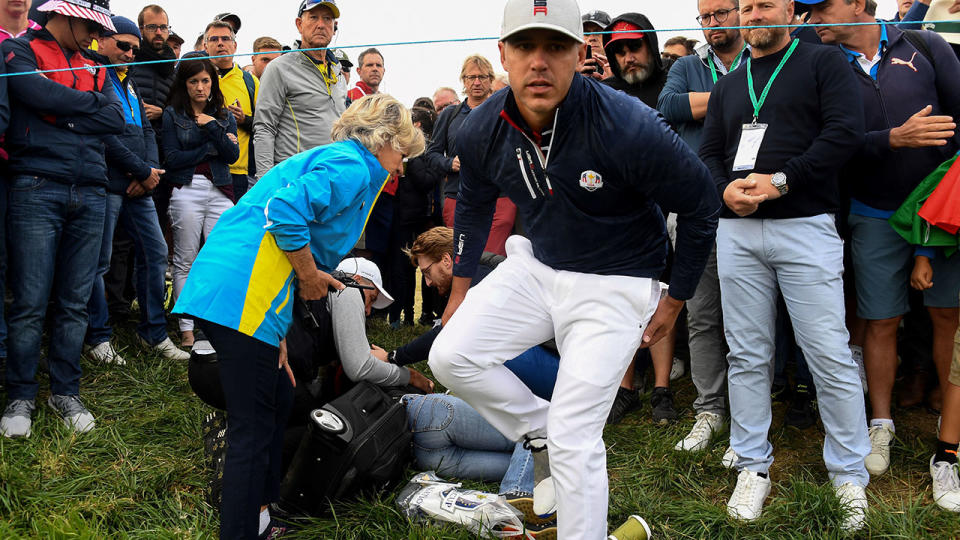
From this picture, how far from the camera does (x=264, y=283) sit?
2.87 metres

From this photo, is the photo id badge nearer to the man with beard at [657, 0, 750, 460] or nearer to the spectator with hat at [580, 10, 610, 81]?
the man with beard at [657, 0, 750, 460]

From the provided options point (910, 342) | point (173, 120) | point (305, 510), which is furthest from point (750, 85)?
point (173, 120)

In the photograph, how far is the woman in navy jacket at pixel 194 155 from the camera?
5.71m

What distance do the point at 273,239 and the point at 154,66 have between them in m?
4.10

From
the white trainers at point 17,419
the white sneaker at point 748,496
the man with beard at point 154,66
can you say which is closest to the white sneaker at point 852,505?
the white sneaker at point 748,496

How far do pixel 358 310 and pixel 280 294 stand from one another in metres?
0.84

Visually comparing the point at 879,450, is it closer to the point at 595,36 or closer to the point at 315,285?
the point at 315,285

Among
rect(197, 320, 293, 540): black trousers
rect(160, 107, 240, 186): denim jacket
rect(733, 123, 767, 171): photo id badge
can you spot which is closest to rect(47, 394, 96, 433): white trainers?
rect(197, 320, 293, 540): black trousers

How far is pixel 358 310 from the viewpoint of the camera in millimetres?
3730

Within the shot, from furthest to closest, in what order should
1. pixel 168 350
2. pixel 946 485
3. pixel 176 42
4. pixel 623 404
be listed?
pixel 176 42, pixel 168 350, pixel 623 404, pixel 946 485

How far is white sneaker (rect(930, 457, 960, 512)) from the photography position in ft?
10.8

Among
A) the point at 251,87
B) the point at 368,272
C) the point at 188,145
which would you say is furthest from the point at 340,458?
the point at 251,87

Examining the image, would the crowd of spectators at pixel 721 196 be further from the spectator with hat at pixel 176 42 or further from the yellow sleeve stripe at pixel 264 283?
the spectator with hat at pixel 176 42

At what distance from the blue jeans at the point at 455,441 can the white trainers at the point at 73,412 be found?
203cm
